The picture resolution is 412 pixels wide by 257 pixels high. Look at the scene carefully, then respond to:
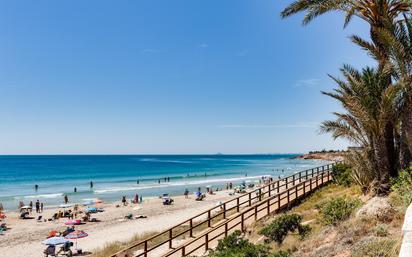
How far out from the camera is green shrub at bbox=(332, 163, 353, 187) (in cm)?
1728

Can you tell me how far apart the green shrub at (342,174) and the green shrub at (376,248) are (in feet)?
36.0

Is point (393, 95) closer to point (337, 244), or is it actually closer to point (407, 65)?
point (407, 65)

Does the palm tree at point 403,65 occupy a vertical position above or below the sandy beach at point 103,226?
above

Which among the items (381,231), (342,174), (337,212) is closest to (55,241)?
(337,212)

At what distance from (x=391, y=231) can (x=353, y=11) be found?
9333 mm

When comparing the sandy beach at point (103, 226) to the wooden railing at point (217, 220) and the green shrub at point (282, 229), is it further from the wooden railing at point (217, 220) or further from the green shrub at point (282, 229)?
the green shrub at point (282, 229)

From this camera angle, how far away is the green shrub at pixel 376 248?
5.57m

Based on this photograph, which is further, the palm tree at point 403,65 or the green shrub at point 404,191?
the palm tree at point 403,65

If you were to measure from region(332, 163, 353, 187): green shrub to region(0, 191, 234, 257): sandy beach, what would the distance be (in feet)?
39.3

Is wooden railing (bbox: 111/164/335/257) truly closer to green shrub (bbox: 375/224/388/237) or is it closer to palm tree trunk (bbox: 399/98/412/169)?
palm tree trunk (bbox: 399/98/412/169)

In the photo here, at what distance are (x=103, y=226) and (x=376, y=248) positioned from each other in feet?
81.5

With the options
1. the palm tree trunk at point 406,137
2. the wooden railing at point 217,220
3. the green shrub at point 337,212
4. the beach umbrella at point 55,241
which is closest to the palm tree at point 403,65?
the palm tree trunk at point 406,137

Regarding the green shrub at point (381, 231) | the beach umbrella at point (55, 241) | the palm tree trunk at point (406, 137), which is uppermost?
the palm tree trunk at point (406, 137)

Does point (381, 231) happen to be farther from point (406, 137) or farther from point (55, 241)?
point (55, 241)
